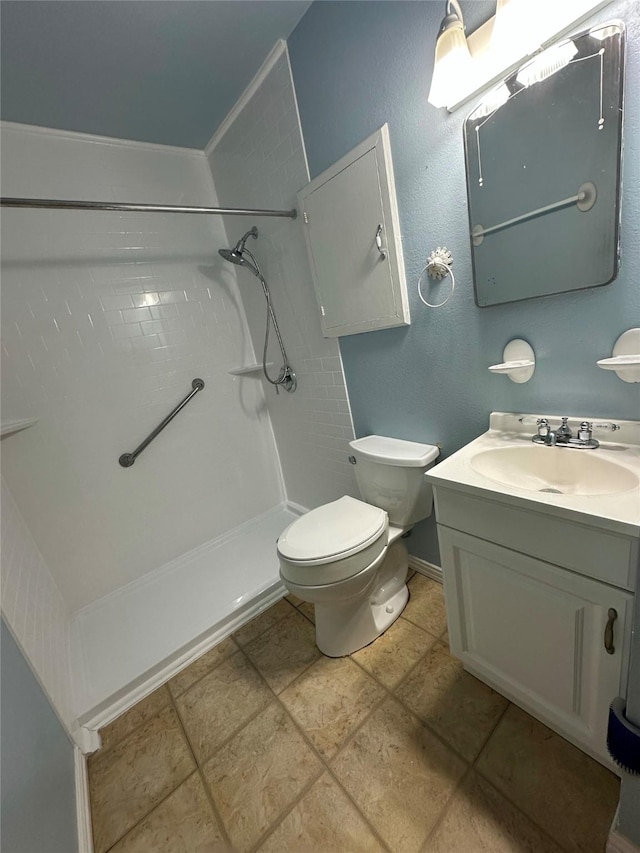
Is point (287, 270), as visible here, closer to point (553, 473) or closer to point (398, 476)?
point (398, 476)

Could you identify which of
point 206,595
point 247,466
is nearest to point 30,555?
point 206,595

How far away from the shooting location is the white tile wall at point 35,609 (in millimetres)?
1063

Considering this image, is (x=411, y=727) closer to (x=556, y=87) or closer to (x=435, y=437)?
(x=435, y=437)

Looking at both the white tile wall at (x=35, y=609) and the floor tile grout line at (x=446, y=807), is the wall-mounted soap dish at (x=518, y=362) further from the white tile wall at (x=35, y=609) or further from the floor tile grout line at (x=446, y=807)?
the white tile wall at (x=35, y=609)

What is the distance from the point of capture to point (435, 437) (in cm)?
130

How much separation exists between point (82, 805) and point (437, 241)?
2.00 m

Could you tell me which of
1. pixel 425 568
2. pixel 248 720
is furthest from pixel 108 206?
pixel 425 568

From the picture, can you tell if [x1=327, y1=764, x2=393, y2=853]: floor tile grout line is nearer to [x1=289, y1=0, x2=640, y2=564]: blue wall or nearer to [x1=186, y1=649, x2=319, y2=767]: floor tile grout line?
[x1=186, y1=649, x2=319, y2=767]: floor tile grout line

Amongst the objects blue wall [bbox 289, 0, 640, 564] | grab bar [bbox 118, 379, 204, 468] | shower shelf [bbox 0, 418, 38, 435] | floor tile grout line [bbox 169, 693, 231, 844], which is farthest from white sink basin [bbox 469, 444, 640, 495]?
shower shelf [bbox 0, 418, 38, 435]

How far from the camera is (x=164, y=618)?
158 centimetres

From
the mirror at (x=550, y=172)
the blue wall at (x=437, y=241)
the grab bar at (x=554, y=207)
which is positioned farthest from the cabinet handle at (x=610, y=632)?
the grab bar at (x=554, y=207)

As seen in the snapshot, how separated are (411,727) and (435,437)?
0.95 meters

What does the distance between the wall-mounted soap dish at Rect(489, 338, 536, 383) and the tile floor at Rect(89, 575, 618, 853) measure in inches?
39.9

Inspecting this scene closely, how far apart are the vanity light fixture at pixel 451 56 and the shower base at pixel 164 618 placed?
1.93 meters
